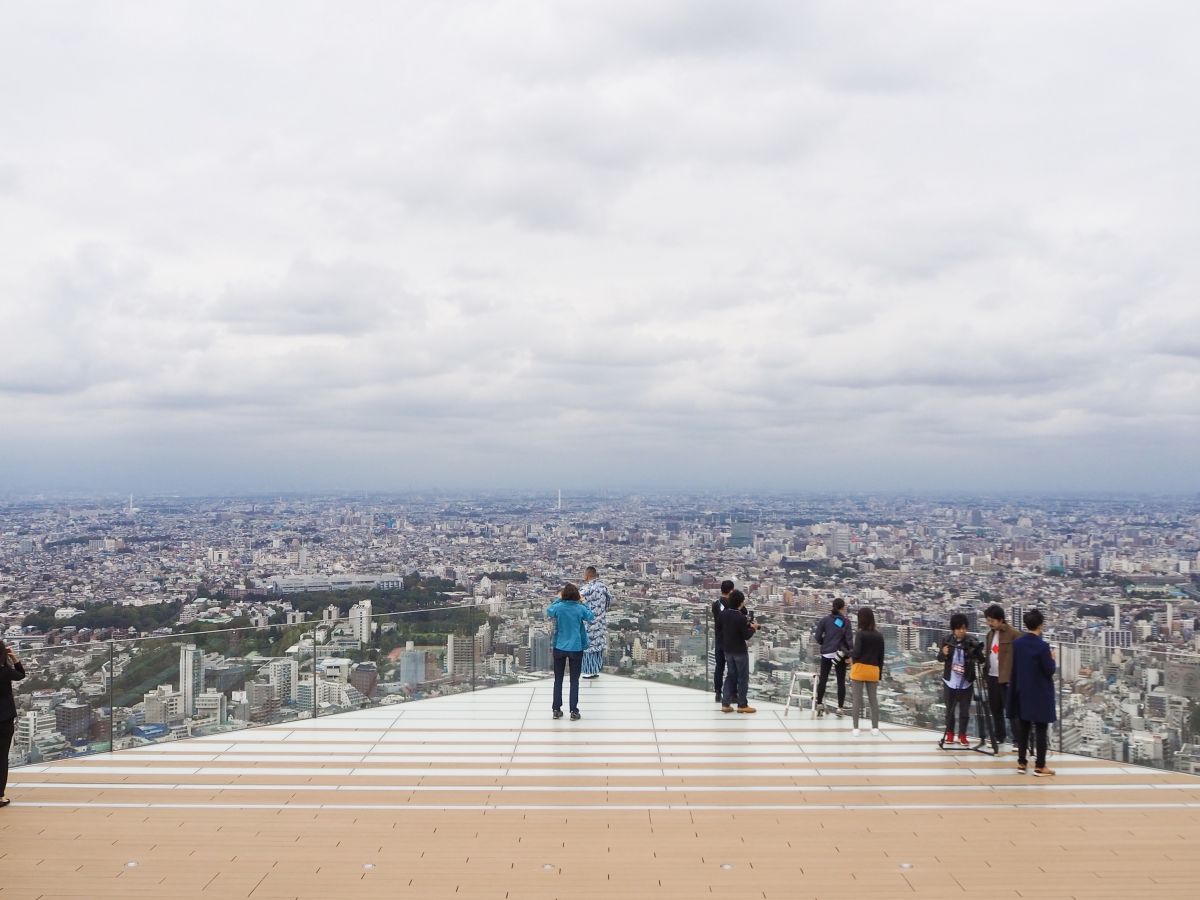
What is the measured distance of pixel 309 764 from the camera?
9.32m

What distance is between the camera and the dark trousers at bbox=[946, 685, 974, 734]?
32.2 ft

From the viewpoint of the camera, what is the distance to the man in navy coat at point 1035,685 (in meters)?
8.77

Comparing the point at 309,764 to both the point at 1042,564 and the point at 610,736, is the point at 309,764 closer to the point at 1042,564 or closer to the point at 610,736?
the point at 610,736

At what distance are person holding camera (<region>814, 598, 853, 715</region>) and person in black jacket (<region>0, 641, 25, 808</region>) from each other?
824 cm

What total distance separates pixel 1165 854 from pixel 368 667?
8.51 m

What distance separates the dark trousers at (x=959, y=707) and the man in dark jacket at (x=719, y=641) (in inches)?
110

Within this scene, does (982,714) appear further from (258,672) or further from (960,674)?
(258,672)

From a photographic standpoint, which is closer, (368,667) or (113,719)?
(113,719)


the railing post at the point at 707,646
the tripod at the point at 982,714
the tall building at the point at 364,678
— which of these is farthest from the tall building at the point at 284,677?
the tripod at the point at 982,714

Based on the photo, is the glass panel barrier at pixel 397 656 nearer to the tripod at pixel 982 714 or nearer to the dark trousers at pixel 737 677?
the dark trousers at pixel 737 677

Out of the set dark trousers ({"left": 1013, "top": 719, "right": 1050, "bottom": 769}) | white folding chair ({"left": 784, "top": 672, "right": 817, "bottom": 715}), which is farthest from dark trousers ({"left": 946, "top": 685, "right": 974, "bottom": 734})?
white folding chair ({"left": 784, "top": 672, "right": 817, "bottom": 715})

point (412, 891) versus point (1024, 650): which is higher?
point (1024, 650)

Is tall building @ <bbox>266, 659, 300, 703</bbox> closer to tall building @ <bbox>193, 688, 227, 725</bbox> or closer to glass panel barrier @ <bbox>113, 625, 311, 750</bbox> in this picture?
glass panel barrier @ <bbox>113, 625, 311, 750</bbox>

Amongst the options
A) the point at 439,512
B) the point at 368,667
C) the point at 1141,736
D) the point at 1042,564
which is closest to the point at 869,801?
the point at 1141,736
